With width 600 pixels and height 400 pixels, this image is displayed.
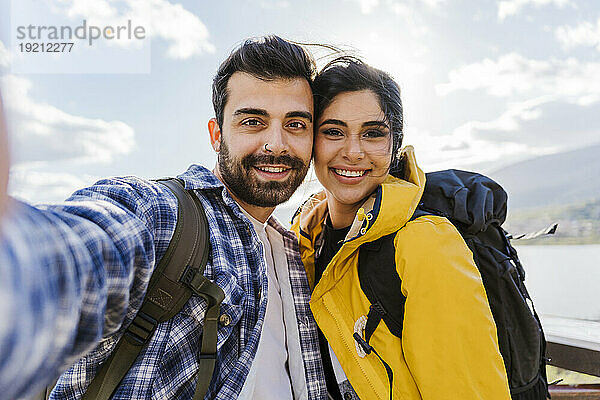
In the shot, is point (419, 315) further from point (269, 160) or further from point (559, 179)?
point (559, 179)

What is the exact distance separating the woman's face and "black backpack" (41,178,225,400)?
0.71 m

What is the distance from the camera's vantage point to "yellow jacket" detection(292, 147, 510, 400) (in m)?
1.46

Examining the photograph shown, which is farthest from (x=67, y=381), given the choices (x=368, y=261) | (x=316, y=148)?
(x=316, y=148)

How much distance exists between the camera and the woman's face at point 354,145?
1.86 meters

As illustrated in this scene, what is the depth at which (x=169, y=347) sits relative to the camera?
125cm

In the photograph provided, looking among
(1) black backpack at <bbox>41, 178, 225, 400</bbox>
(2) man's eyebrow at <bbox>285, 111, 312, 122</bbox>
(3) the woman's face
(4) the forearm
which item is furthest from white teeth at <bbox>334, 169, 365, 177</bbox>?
(4) the forearm

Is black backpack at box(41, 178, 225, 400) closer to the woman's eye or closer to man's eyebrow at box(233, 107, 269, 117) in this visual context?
man's eyebrow at box(233, 107, 269, 117)

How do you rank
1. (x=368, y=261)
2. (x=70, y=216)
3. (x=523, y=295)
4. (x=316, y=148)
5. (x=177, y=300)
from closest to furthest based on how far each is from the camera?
1. (x=70, y=216)
2. (x=177, y=300)
3. (x=368, y=261)
4. (x=523, y=295)
5. (x=316, y=148)

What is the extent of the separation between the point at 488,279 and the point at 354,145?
0.68 m

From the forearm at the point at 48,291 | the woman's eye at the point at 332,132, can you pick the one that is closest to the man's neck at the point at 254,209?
the woman's eye at the point at 332,132

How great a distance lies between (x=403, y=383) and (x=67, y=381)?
975 mm

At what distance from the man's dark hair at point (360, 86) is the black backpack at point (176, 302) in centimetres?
84

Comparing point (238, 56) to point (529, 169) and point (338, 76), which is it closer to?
point (338, 76)

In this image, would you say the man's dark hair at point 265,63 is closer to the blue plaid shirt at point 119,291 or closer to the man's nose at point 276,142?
the man's nose at point 276,142
